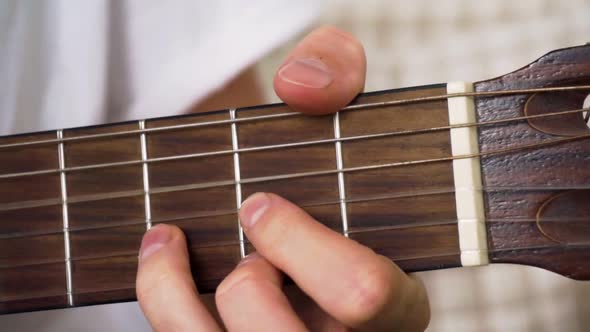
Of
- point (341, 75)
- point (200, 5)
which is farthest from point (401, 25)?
point (341, 75)

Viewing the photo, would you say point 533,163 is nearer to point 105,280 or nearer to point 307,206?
point 307,206

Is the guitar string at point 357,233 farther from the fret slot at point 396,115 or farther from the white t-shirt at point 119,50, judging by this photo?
the white t-shirt at point 119,50

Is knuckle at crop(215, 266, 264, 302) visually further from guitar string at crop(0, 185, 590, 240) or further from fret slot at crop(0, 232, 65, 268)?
fret slot at crop(0, 232, 65, 268)

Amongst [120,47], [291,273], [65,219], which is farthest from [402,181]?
[120,47]

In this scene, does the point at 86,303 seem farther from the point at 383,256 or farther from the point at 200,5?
the point at 200,5

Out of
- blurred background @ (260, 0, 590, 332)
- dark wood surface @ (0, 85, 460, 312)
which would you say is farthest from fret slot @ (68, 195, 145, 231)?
blurred background @ (260, 0, 590, 332)

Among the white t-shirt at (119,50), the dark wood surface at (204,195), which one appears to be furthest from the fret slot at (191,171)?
the white t-shirt at (119,50)
